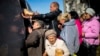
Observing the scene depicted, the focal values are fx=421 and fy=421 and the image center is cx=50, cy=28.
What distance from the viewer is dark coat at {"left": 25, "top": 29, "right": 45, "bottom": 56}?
856 centimetres

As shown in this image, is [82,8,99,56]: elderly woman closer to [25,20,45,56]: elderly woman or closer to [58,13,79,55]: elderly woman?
[58,13,79,55]: elderly woman

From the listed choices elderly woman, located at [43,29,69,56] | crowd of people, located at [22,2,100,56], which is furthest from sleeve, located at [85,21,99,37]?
elderly woman, located at [43,29,69,56]

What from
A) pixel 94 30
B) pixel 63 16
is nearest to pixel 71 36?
pixel 63 16

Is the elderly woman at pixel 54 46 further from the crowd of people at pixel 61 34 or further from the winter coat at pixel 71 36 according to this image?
the winter coat at pixel 71 36

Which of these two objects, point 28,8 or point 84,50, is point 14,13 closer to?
point 28,8

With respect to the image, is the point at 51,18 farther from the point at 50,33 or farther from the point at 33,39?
the point at 33,39

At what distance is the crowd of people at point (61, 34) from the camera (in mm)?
8727

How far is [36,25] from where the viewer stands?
28.6 ft

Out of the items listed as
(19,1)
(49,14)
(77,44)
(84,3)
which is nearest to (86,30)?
(77,44)

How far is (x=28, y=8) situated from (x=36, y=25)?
A: 0.58 meters

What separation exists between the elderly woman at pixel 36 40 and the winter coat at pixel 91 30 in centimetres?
143

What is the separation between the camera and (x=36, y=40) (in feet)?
28.1

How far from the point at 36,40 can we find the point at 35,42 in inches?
1.8

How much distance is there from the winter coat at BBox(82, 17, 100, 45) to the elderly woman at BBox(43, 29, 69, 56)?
1.09 meters
